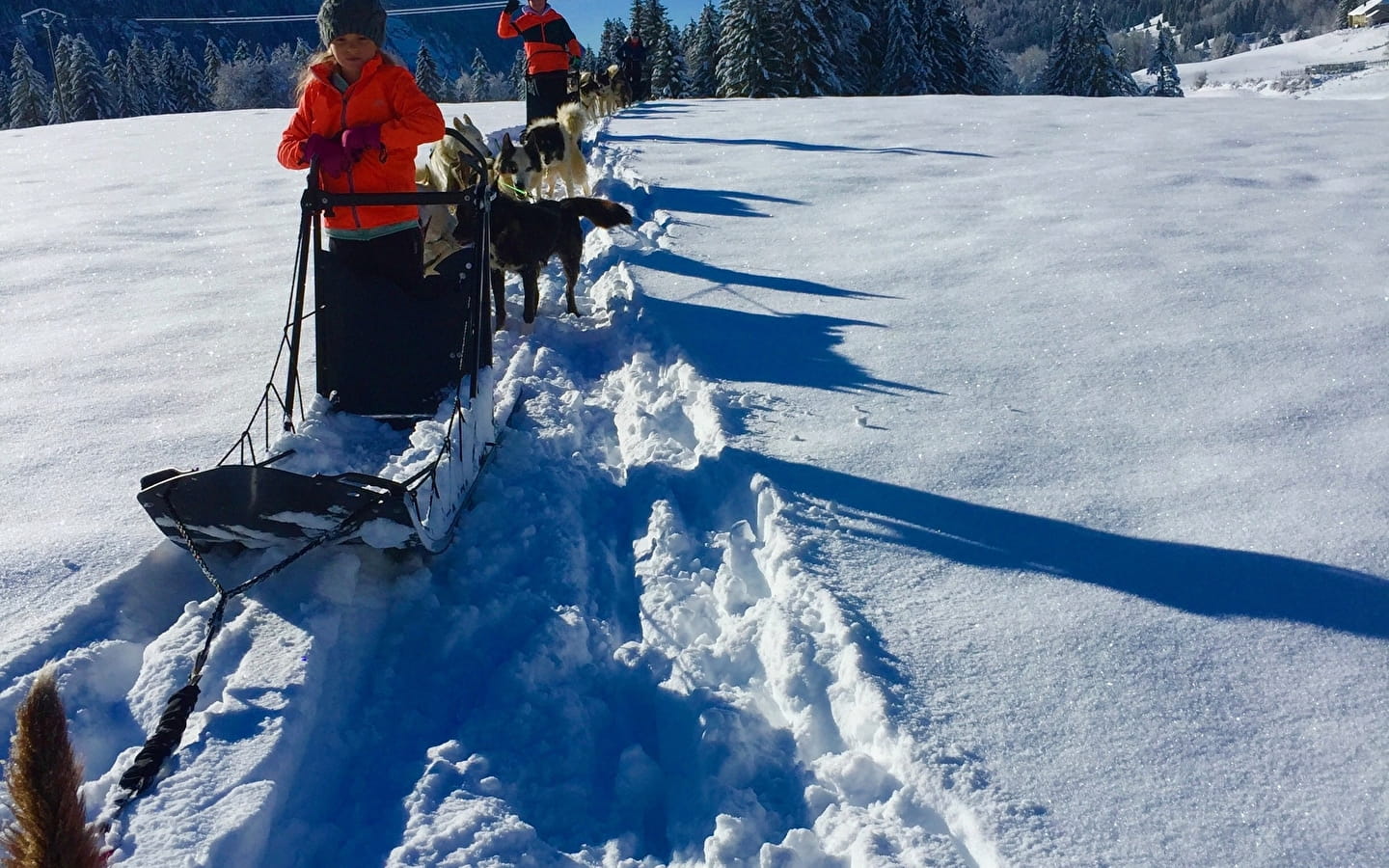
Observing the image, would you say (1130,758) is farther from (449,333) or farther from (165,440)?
(165,440)

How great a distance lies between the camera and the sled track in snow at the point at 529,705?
2061 millimetres

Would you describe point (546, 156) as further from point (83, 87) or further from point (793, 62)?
point (83, 87)

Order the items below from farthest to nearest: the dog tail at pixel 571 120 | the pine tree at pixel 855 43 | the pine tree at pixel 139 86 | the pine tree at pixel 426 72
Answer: the pine tree at pixel 139 86 → the pine tree at pixel 426 72 → the pine tree at pixel 855 43 → the dog tail at pixel 571 120

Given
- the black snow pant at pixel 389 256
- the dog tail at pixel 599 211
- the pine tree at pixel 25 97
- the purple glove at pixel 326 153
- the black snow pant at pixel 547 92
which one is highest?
the pine tree at pixel 25 97

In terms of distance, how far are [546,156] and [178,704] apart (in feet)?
20.6

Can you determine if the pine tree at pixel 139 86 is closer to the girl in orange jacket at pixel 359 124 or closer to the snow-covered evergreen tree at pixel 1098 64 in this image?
the snow-covered evergreen tree at pixel 1098 64

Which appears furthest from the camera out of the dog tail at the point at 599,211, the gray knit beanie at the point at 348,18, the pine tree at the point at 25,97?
the pine tree at the point at 25,97

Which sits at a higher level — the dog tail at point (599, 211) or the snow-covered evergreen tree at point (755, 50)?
the snow-covered evergreen tree at point (755, 50)

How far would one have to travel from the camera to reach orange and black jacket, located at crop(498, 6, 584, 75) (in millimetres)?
9656

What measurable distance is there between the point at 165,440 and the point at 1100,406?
158 inches

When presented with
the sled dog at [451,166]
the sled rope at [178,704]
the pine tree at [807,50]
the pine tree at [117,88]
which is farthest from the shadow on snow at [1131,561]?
the pine tree at [117,88]

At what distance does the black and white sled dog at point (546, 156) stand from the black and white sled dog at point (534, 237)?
1505 mm

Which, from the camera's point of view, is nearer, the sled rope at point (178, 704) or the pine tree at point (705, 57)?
the sled rope at point (178, 704)

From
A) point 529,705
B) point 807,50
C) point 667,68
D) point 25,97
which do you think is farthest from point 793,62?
point 25,97
